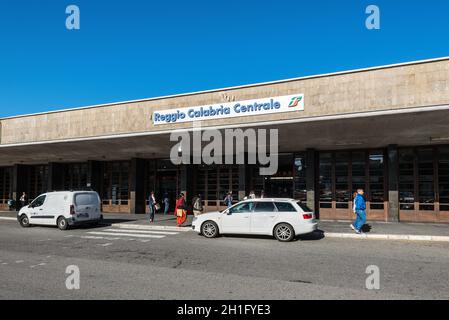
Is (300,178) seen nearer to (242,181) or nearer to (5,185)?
(242,181)

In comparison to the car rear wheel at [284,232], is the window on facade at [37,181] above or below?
above

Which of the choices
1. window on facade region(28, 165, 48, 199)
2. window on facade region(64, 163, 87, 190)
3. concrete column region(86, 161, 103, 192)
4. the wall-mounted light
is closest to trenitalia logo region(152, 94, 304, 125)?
the wall-mounted light

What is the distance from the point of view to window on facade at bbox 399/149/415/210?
685 inches

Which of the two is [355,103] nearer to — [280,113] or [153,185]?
[280,113]

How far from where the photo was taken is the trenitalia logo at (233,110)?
13.5 metres

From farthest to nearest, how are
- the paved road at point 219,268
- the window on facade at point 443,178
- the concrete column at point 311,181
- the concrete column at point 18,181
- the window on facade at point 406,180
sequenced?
the concrete column at point 18,181, the concrete column at point 311,181, the window on facade at point 406,180, the window on facade at point 443,178, the paved road at point 219,268

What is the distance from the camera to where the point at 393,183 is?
17094 millimetres

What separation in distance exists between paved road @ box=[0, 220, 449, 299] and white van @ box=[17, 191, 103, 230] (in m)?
2.70

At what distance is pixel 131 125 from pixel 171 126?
7.69ft

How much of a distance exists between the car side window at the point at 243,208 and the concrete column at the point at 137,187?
506 inches

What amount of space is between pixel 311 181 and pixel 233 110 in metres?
6.95

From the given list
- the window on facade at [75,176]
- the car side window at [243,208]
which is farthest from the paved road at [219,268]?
the window on facade at [75,176]

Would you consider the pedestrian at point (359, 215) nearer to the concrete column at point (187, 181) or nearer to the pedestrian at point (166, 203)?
the concrete column at point (187, 181)
